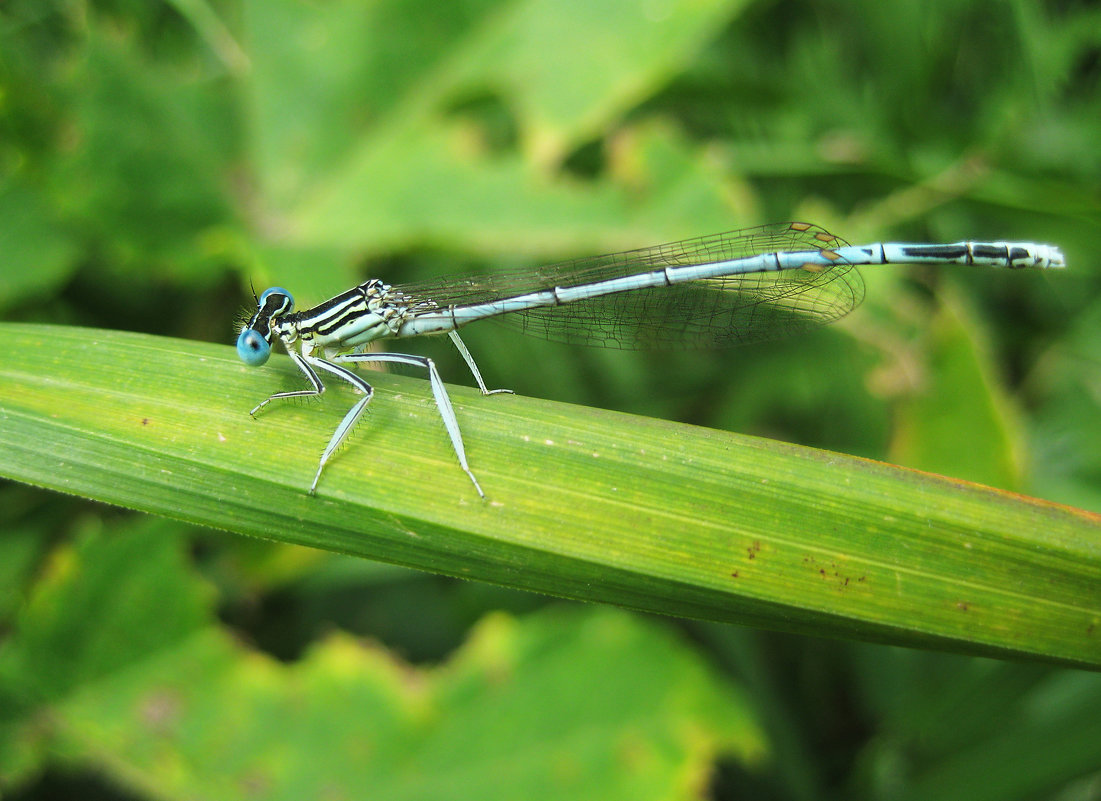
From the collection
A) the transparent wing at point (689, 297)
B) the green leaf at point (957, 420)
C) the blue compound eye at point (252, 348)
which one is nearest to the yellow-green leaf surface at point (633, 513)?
the blue compound eye at point (252, 348)

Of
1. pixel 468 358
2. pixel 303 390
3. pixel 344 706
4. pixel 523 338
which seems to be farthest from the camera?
pixel 523 338

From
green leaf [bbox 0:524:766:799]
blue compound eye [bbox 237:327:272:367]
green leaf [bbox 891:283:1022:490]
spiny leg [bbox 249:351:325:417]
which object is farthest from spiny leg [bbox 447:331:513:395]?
green leaf [bbox 891:283:1022:490]

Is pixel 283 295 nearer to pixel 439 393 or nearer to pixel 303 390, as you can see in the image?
pixel 303 390

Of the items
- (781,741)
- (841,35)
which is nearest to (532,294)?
(781,741)

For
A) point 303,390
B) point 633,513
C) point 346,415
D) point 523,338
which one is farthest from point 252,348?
point 523,338

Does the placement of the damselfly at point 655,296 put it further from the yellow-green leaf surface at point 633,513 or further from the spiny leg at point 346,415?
the yellow-green leaf surface at point 633,513
